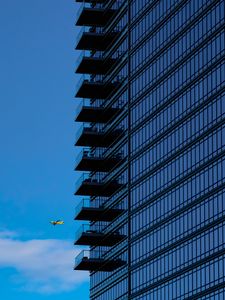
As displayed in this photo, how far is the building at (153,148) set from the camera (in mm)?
131125

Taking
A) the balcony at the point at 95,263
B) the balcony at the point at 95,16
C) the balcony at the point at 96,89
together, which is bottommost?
the balcony at the point at 95,263

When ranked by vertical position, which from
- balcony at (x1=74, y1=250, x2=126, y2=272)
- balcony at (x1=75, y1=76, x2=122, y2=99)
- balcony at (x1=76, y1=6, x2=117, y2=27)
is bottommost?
balcony at (x1=74, y1=250, x2=126, y2=272)

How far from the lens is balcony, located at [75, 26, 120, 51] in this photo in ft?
533

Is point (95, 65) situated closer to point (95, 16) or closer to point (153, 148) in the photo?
point (95, 16)

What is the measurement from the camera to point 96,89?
16350 cm

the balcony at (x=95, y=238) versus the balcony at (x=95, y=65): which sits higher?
the balcony at (x=95, y=65)

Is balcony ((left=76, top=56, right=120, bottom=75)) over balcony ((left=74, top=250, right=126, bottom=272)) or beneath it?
over

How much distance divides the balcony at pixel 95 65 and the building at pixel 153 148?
0.16 meters

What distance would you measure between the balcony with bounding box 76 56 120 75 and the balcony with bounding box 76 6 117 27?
13.9ft

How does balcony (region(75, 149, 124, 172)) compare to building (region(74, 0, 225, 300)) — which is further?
balcony (region(75, 149, 124, 172))

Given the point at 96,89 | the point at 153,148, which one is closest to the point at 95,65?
the point at 96,89

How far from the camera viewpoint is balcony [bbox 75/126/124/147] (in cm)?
16012

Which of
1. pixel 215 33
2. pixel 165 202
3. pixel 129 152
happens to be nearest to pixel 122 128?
pixel 129 152

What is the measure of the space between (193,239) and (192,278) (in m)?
3.51
